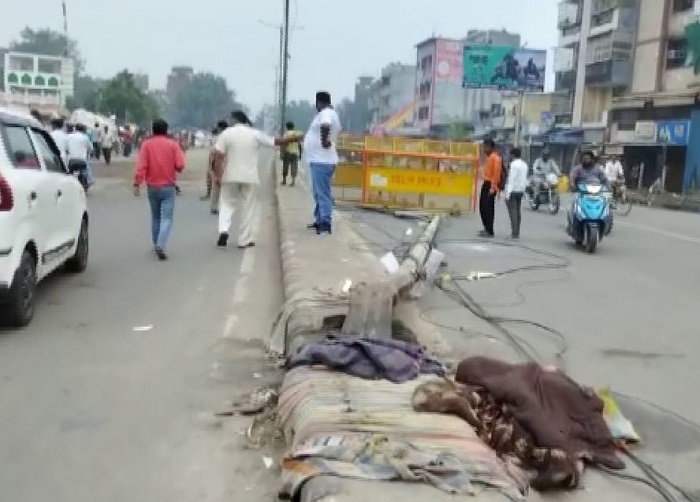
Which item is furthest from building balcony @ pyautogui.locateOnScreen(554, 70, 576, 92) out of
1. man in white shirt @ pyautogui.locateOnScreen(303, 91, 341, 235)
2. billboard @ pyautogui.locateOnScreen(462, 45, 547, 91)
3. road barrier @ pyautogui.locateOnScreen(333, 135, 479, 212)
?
man in white shirt @ pyautogui.locateOnScreen(303, 91, 341, 235)

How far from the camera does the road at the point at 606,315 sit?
207 inches

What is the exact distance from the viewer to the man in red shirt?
9.97m

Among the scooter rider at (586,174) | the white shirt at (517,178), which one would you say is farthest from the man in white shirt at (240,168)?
the scooter rider at (586,174)

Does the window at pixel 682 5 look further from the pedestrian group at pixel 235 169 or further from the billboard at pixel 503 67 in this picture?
the pedestrian group at pixel 235 169

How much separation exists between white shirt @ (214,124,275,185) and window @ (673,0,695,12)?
36185 millimetres

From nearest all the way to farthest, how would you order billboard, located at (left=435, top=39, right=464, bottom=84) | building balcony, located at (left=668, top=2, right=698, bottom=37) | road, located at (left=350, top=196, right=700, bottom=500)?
road, located at (left=350, top=196, right=700, bottom=500)
building balcony, located at (left=668, top=2, right=698, bottom=37)
billboard, located at (left=435, top=39, right=464, bottom=84)

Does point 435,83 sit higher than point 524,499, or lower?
higher

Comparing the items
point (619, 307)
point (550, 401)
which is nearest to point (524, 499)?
point (550, 401)

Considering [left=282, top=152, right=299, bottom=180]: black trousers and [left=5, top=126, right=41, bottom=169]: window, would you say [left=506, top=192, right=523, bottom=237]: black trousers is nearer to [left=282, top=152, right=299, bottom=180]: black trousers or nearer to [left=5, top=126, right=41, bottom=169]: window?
[left=5, top=126, right=41, bottom=169]: window

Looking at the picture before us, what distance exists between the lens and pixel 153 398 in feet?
16.4

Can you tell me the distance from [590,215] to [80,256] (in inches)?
307

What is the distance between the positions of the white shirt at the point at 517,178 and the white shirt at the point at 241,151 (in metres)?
4.89

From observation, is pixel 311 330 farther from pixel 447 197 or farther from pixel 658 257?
pixel 447 197

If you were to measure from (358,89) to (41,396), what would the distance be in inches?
6053
